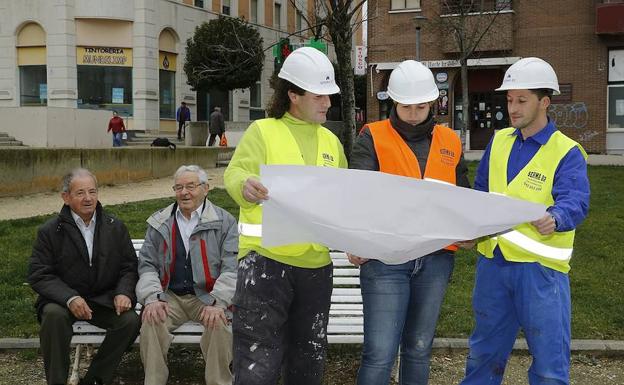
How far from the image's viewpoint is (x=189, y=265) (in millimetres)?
5277

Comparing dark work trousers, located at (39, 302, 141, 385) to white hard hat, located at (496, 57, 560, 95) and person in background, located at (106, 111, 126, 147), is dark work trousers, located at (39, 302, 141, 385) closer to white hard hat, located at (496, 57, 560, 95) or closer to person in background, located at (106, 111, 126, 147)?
white hard hat, located at (496, 57, 560, 95)

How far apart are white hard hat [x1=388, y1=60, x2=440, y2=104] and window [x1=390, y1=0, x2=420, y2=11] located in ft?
92.7

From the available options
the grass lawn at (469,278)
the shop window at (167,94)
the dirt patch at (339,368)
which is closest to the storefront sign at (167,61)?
the shop window at (167,94)

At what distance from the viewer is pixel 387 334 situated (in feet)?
12.5

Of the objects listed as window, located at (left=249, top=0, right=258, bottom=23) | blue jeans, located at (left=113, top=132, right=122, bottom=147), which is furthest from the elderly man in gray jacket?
window, located at (left=249, top=0, right=258, bottom=23)

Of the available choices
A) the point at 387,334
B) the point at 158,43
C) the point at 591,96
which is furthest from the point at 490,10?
the point at 387,334

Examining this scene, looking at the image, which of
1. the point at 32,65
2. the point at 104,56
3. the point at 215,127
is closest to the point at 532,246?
the point at 215,127

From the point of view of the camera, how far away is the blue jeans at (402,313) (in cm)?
382

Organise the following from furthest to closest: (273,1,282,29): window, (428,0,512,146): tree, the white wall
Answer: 1. (273,1,282,29): window
2. (428,0,512,146): tree
3. the white wall

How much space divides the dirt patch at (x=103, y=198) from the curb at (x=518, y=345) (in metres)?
6.06

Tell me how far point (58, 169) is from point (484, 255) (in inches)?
468

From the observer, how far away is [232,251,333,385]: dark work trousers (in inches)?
146

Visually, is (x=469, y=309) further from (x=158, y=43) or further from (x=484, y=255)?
(x=158, y=43)

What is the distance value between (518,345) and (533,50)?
26.2 metres
